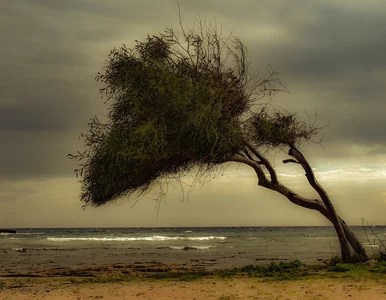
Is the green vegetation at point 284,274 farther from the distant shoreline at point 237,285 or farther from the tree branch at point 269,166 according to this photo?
the tree branch at point 269,166

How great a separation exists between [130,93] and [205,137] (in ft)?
9.29

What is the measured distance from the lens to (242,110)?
18984mm

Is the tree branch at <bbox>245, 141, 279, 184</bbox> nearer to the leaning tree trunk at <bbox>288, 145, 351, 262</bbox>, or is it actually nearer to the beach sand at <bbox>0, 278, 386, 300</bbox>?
the leaning tree trunk at <bbox>288, 145, 351, 262</bbox>

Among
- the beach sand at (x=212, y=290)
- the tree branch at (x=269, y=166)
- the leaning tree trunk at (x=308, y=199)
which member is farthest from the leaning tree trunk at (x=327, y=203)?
the beach sand at (x=212, y=290)

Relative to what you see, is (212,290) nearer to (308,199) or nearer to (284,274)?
(284,274)

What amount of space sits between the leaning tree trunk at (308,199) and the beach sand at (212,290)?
404 cm

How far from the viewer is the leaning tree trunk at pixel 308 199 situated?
1952cm

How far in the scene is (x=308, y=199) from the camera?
20156 millimetres

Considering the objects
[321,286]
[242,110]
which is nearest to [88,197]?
[242,110]

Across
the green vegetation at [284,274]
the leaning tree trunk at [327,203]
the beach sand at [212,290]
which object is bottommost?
the beach sand at [212,290]

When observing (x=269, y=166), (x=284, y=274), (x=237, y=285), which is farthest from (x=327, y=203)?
(x=237, y=285)

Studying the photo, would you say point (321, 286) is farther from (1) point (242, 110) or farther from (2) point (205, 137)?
(1) point (242, 110)

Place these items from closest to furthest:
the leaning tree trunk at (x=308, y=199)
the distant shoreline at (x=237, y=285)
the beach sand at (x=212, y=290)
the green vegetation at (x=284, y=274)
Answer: the beach sand at (x=212, y=290), the distant shoreline at (x=237, y=285), the green vegetation at (x=284, y=274), the leaning tree trunk at (x=308, y=199)

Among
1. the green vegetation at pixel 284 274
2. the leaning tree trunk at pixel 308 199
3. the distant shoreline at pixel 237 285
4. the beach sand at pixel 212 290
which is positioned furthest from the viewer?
the leaning tree trunk at pixel 308 199
